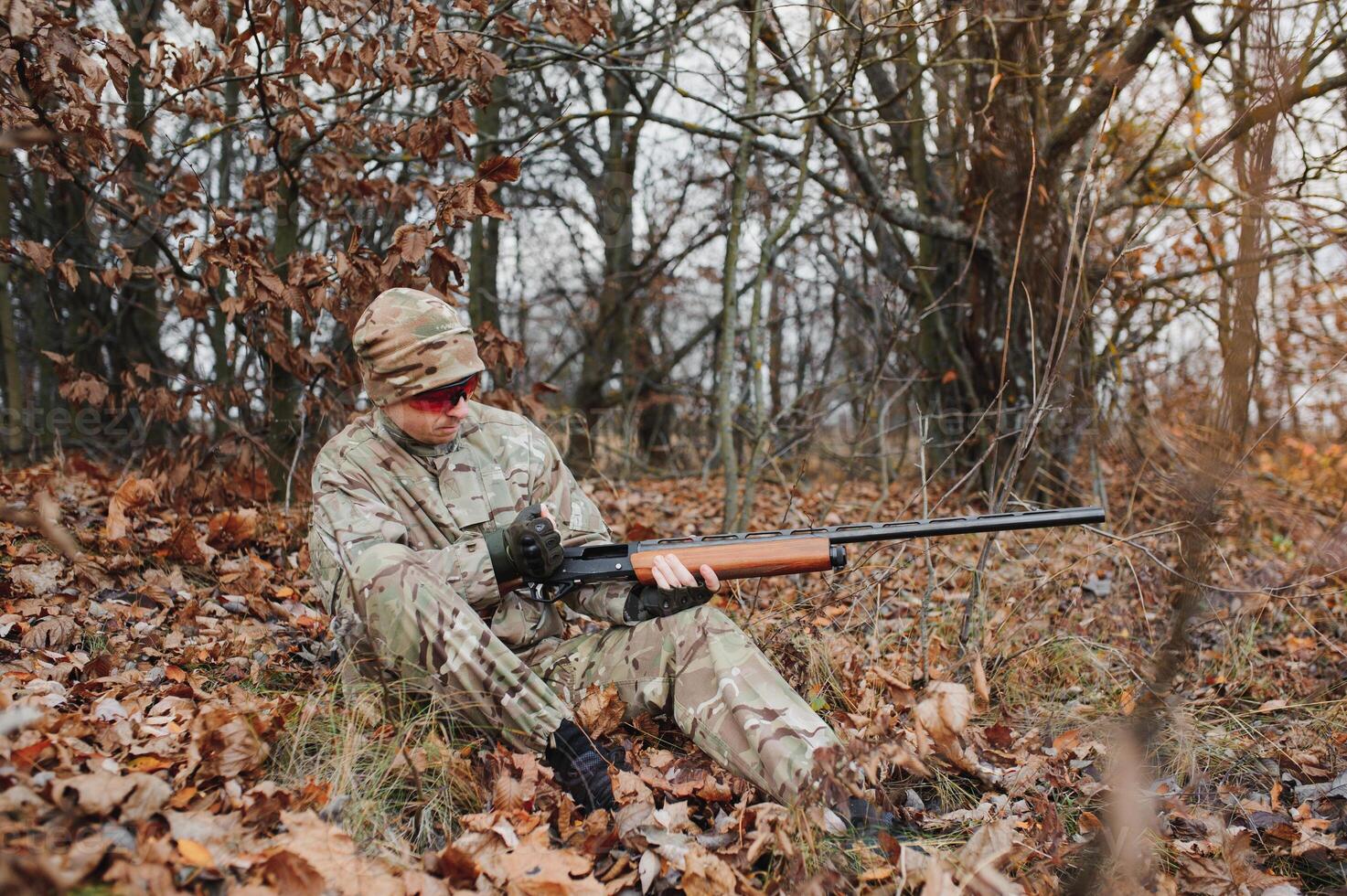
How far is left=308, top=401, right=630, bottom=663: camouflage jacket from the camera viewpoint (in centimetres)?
328

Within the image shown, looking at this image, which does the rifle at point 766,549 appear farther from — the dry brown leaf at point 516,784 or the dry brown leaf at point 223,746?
the dry brown leaf at point 223,746

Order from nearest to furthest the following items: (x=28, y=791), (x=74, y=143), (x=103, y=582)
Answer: (x=28, y=791) < (x=103, y=582) < (x=74, y=143)

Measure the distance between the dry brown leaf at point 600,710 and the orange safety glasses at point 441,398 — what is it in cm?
120

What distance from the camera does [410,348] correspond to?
3334mm

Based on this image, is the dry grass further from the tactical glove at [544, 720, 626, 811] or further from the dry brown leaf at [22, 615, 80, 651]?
the dry brown leaf at [22, 615, 80, 651]

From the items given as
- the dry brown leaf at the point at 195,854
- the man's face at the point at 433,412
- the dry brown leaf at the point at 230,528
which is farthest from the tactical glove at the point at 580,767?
the dry brown leaf at the point at 230,528

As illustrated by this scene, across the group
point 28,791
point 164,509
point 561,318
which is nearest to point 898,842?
point 28,791

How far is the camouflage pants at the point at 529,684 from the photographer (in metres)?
3.02

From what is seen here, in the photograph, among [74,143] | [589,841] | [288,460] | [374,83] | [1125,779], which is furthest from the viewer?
[288,460]

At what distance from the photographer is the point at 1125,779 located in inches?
70.0

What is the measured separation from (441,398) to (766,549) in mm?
1339

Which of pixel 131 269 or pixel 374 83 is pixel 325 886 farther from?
pixel 374 83

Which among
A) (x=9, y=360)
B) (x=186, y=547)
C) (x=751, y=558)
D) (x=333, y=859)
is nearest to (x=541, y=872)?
(x=333, y=859)

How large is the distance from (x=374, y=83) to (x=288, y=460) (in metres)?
2.43
